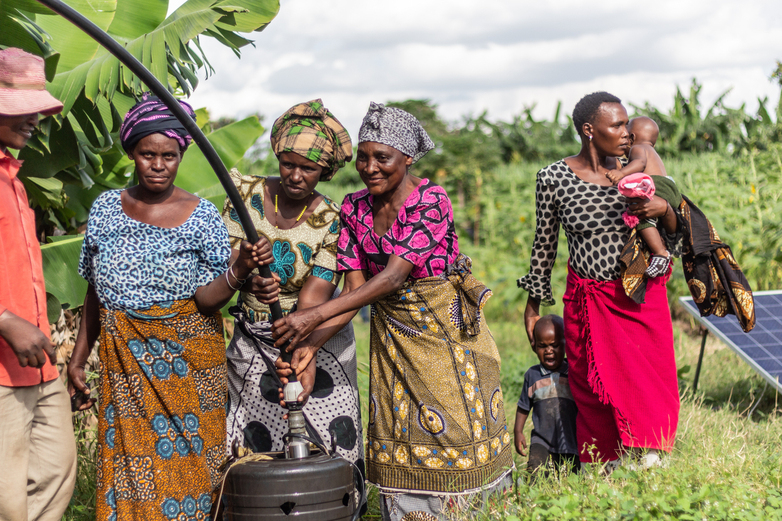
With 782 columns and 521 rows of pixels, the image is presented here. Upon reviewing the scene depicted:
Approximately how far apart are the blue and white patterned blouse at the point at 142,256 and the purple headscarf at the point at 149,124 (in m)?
0.29

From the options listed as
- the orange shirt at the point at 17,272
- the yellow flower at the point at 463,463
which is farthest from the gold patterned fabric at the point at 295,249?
the yellow flower at the point at 463,463

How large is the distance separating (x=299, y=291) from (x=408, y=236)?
58cm

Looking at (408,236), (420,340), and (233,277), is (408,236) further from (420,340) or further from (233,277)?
(233,277)

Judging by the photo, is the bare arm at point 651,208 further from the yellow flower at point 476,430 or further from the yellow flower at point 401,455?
the yellow flower at point 401,455

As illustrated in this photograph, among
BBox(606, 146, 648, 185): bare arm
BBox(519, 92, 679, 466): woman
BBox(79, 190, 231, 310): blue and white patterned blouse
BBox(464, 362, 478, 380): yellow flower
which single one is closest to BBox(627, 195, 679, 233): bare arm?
BBox(519, 92, 679, 466): woman

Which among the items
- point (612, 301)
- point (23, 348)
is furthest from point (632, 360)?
point (23, 348)

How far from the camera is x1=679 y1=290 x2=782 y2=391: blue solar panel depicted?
4992mm

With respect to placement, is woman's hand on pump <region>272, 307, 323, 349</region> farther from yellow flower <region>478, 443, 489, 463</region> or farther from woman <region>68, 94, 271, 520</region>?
yellow flower <region>478, 443, 489, 463</region>

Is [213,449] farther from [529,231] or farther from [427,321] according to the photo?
[529,231]

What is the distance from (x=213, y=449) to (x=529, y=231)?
723cm

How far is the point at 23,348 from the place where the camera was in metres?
2.63

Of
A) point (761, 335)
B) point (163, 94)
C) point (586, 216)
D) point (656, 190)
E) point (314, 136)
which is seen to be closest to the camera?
point (163, 94)

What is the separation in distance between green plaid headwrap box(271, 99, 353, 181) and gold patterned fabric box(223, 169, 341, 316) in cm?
→ 24

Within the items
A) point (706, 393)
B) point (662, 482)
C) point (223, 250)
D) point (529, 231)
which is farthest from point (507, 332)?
point (223, 250)
